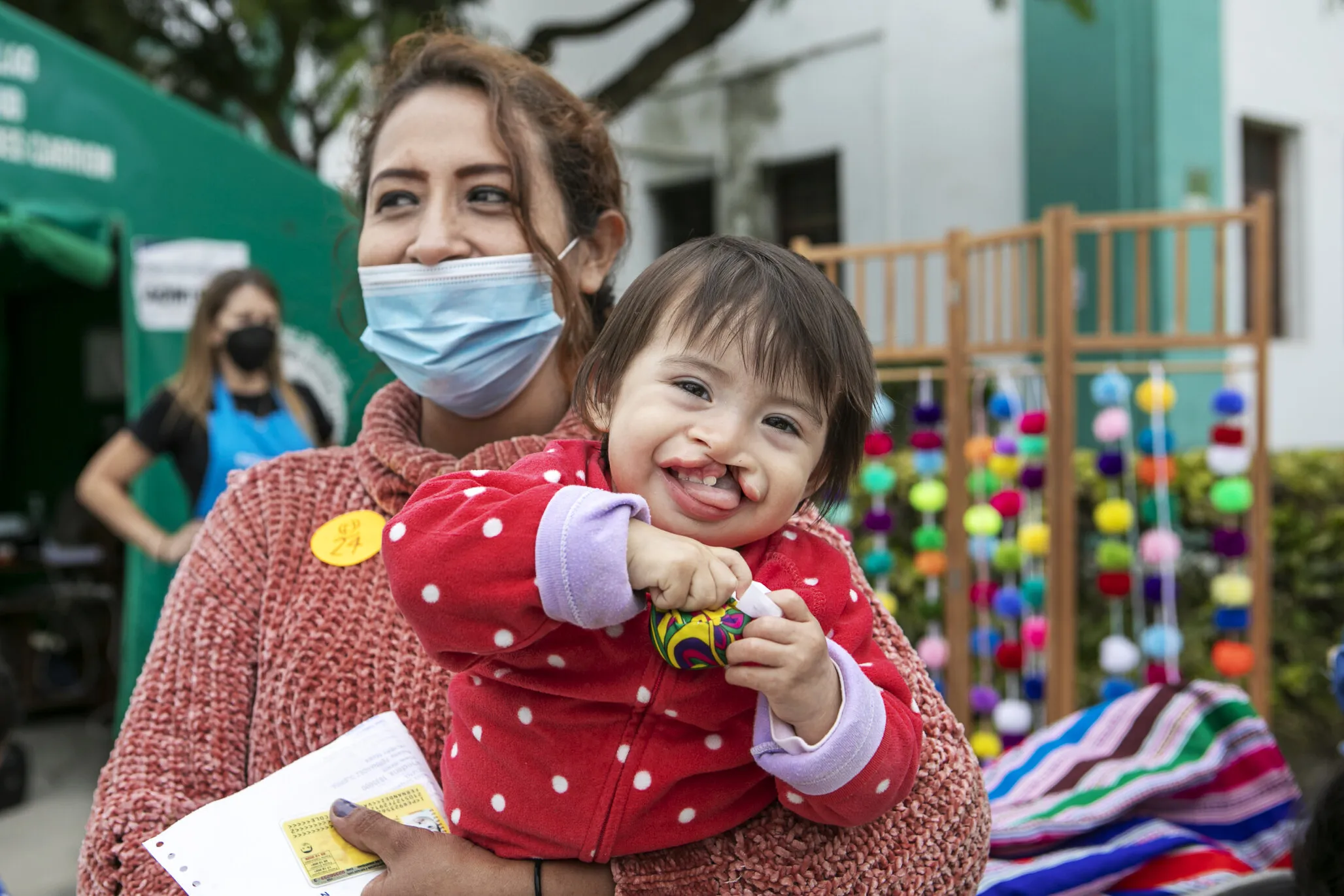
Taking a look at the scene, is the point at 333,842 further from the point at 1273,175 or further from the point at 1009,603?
the point at 1273,175

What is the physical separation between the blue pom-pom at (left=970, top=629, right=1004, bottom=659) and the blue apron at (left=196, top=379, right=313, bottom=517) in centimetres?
262

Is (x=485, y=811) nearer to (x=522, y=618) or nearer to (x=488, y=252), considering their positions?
(x=522, y=618)

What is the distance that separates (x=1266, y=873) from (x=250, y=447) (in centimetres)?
352

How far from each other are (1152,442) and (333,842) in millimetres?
3422

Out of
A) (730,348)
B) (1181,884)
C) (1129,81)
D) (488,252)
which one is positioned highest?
(1129,81)

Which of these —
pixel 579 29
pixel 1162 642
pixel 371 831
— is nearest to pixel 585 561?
pixel 371 831

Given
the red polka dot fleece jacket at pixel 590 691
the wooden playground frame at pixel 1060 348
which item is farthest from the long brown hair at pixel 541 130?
the wooden playground frame at pixel 1060 348

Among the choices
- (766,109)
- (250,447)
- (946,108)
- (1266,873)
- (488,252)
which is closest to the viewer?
(488,252)

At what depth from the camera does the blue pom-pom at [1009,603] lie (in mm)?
4332

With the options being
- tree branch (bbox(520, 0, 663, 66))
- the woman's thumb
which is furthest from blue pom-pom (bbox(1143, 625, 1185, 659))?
tree branch (bbox(520, 0, 663, 66))

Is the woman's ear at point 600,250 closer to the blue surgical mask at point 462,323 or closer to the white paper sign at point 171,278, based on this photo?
the blue surgical mask at point 462,323

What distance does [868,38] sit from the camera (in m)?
8.95

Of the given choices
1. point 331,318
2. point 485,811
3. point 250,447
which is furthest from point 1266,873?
point 331,318

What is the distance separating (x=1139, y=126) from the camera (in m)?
7.65
